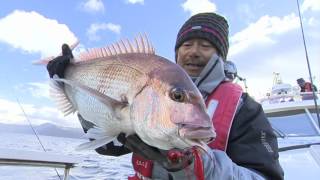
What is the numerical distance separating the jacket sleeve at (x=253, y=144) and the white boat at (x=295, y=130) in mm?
2347

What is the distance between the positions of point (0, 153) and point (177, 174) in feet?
6.18

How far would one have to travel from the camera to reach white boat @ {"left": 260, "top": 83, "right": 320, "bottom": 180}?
16.4 feet

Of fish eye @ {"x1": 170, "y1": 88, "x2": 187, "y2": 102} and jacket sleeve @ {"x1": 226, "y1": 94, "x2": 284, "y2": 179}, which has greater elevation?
fish eye @ {"x1": 170, "y1": 88, "x2": 187, "y2": 102}

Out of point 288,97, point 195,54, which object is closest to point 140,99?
point 195,54

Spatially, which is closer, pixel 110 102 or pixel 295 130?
pixel 110 102

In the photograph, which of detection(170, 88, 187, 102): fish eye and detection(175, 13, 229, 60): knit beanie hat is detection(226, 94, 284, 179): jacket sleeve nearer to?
detection(175, 13, 229, 60): knit beanie hat

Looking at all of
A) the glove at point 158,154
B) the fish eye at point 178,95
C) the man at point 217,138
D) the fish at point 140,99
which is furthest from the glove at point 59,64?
the fish eye at point 178,95

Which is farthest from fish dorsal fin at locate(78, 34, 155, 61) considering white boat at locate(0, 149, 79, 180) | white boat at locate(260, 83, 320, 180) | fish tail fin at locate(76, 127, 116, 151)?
white boat at locate(260, 83, 320, 180)

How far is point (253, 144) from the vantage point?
2574 millimetres

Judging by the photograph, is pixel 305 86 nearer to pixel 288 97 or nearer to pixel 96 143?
pixel 288 97

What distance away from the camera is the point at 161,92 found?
6.04 ft

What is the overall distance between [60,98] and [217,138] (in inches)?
39.7

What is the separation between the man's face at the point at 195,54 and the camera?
3074mm

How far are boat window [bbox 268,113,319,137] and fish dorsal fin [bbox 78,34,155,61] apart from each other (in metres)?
5.64
